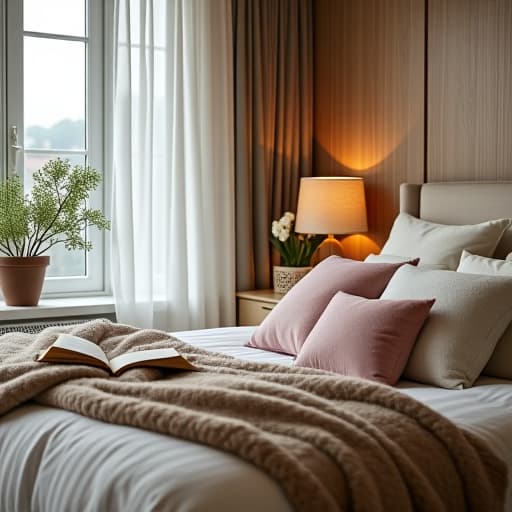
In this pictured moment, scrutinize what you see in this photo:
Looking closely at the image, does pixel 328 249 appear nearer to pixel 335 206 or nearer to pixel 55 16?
pixel 335 206

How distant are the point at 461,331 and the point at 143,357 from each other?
0.96 meters

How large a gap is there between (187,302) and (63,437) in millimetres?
2345

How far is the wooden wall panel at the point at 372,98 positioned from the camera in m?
4.00

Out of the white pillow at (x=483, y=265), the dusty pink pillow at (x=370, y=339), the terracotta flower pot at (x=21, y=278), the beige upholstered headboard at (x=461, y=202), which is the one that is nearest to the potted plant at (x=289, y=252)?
the beige upholstered headboard at (x=461, y=202)

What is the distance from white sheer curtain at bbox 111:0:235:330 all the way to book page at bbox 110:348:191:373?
69.0 inches

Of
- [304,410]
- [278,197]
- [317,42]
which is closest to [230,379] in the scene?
[304,410]

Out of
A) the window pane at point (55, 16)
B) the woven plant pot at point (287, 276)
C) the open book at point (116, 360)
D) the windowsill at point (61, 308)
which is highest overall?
the window pane at point (55, 16)

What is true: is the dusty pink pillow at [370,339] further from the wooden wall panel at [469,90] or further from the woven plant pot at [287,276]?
the woven plant pot at [287,276]

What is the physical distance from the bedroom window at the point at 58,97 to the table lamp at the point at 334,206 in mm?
1102

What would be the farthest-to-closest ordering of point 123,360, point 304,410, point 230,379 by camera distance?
point 123,360 < point 230,379 < point 304,410

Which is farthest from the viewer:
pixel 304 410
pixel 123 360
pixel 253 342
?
pixel 253 342

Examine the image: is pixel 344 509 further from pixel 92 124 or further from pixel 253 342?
pixel 92 124

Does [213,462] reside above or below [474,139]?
below

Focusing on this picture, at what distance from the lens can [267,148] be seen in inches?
176
